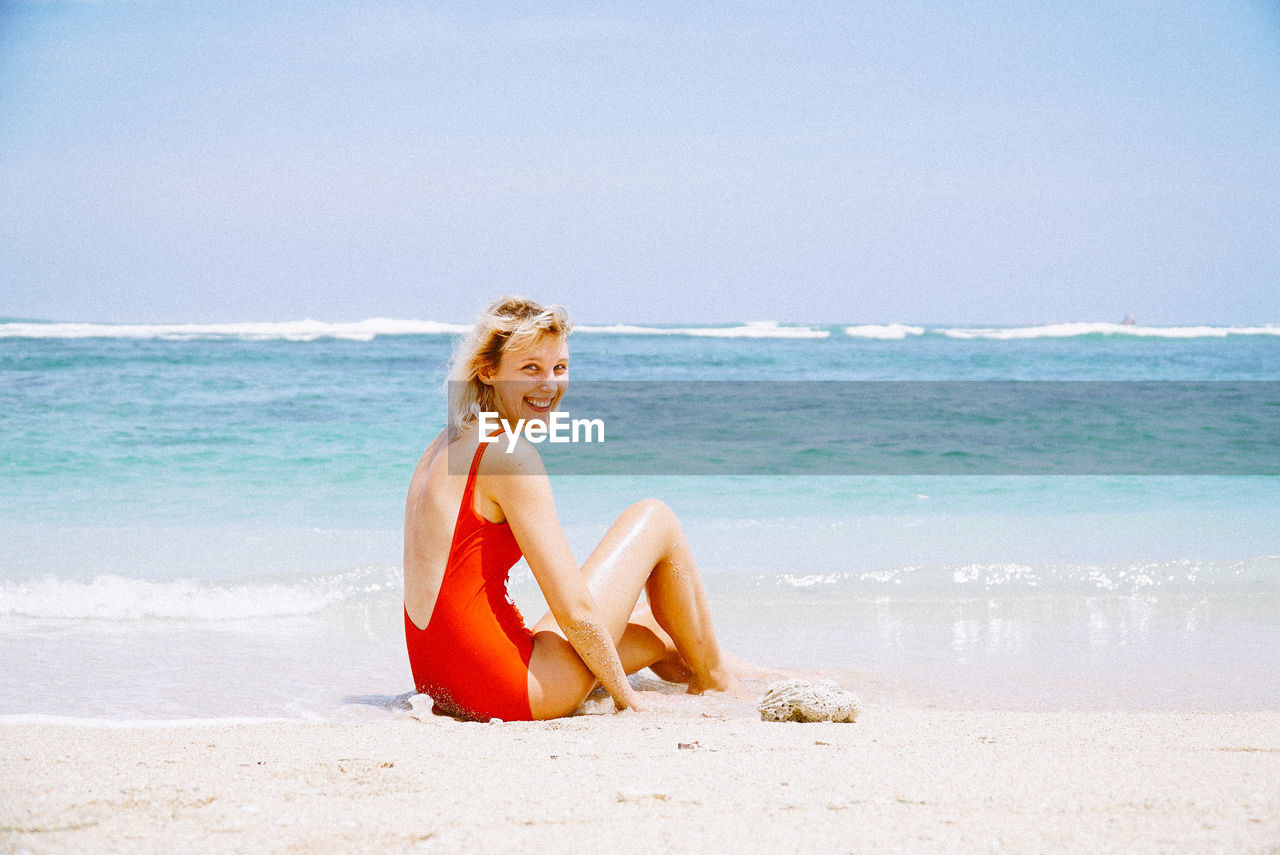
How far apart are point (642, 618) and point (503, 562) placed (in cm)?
71

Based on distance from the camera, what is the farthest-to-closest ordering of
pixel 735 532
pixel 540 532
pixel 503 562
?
1. pixel 735 532
2. pixel 503 562
3. pixel 540 532

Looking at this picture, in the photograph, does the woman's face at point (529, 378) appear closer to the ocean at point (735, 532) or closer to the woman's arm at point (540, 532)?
the woman's arm at point (540, 532)

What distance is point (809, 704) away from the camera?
3045 millimetres

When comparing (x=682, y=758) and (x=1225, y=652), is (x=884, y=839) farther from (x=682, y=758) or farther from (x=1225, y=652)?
(x=1225, y=652)

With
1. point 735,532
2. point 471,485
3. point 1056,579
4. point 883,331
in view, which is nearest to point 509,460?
point 471,485

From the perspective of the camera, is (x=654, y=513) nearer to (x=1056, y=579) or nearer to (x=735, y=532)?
(x=1056, y=579)

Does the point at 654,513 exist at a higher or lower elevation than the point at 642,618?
higher

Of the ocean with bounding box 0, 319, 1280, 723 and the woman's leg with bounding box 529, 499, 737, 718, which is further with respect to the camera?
the ocean with bounding box 0, 319, 1280, 723

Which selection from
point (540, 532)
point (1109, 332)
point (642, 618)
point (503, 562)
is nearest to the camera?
point (540, 532)

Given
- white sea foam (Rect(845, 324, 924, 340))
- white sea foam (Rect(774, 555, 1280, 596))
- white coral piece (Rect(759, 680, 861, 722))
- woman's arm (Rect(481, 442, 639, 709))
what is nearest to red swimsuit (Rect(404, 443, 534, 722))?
woman's arm (Rect(481, 442, 639, 709))

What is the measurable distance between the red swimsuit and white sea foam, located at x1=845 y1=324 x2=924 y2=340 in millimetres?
34307

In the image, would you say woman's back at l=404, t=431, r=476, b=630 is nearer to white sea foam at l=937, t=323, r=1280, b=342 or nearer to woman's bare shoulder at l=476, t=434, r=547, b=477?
woman's bare shoulder at l=476, t=434, r=547, b=477

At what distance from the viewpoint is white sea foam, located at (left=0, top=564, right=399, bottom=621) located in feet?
15.7

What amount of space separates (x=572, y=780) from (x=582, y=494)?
5925 millimetres
